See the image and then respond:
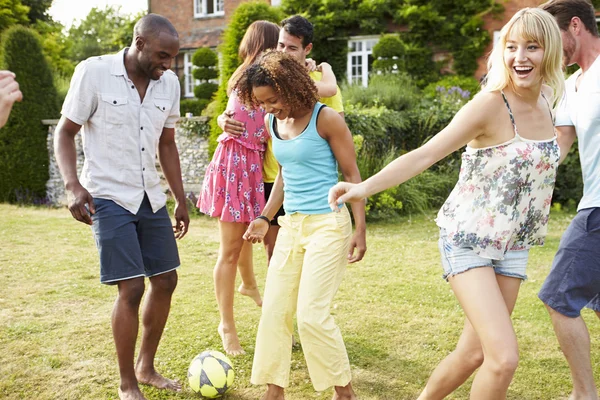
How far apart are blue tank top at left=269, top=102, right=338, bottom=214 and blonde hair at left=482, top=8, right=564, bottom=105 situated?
3.28ft

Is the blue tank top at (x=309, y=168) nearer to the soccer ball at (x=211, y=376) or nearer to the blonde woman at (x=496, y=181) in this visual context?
the blonde woman at (x=496, y=181)

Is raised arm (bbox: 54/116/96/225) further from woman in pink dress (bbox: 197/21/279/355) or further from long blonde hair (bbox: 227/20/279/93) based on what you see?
long blonde hair (bbox: 227/20/279/93)

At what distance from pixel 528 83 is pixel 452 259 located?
87 cm

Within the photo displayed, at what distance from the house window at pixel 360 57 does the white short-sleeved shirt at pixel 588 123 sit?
18.1 m

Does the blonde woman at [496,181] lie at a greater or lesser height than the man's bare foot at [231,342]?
greater

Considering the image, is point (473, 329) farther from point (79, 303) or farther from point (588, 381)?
point (79, 303)

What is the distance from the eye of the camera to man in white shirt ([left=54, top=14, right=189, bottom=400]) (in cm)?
361

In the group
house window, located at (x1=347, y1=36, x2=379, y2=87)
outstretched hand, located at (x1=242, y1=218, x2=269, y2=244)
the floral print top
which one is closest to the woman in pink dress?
outstretched hand, located at (x1=242, y1=218, x2=269, y2=244)

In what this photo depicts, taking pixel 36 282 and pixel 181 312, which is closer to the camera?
pixel 181 312

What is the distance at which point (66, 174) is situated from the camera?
11.7 ft

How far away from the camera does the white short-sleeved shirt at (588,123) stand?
3424 millimetres

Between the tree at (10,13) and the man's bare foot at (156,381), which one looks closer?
the man's bare foot at (156,381)

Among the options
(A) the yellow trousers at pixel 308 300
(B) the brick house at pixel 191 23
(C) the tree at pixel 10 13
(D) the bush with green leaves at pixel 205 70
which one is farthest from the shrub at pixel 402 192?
(C) the tree at pixel 10 13

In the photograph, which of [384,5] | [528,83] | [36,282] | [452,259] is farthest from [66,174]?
[384,5]
